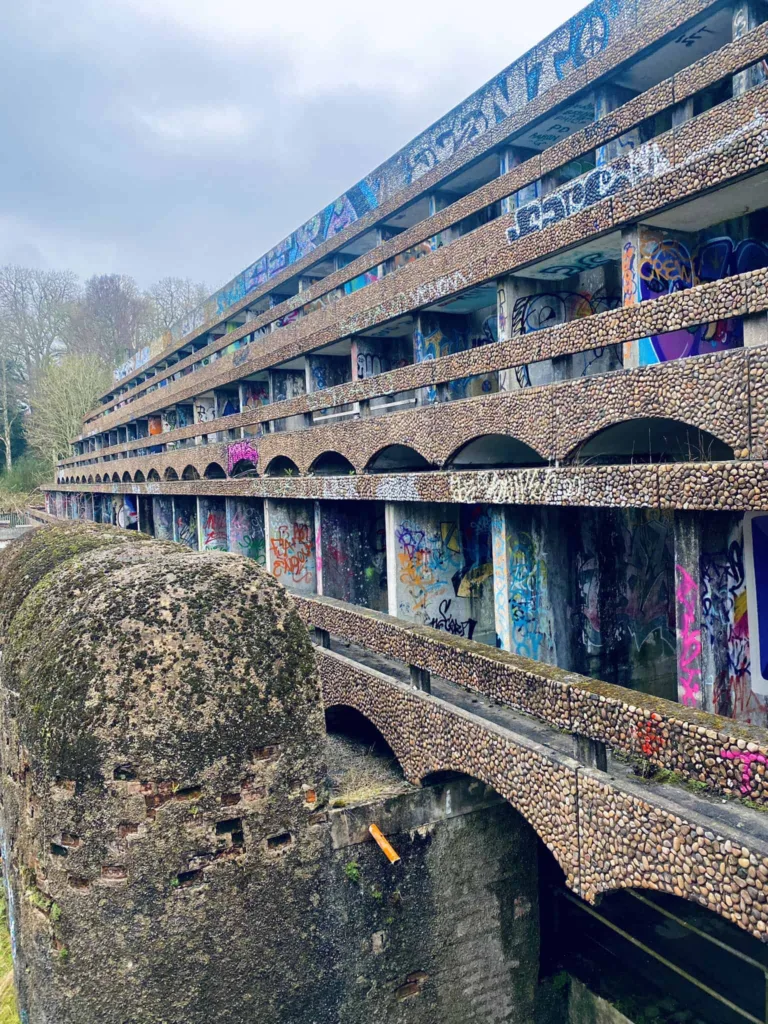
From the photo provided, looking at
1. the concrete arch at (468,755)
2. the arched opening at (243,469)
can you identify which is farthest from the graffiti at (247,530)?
the concrete arch at (468,755)

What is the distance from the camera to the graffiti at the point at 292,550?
49.6 ft

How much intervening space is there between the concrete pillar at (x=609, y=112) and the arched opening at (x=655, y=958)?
8856 mm

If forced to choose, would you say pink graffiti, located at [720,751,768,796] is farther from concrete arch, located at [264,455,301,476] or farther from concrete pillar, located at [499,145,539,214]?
concrete arch, located at [264,455,301,476]

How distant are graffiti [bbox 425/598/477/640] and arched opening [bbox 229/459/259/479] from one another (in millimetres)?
7483

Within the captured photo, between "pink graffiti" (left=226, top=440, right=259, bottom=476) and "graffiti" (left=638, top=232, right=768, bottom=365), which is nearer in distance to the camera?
"graffiti" (left=638, top=232, right=768, bottom=365)

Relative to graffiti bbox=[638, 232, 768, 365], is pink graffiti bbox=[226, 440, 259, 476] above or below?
below

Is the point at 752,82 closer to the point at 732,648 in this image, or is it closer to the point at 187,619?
the point at 732,648

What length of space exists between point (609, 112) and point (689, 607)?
7.16m

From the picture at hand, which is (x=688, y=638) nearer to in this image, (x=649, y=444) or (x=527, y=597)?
(x=527, y=597)

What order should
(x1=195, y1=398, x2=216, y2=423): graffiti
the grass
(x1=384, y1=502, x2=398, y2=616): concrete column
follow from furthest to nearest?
(x1=195, y1=398, x2=216, y2=423): graffiti, (x1=384, y1=502, x2=398, y2=616): concrete column, the grass

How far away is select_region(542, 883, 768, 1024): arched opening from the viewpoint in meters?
6.86

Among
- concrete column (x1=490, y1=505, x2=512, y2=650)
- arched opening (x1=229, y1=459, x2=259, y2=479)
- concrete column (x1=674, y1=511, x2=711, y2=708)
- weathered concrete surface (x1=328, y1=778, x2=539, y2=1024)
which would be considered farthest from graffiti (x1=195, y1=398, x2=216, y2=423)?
concrete column (x1=674, y1=511, x2=711, y2=708)

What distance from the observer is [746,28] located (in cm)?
820

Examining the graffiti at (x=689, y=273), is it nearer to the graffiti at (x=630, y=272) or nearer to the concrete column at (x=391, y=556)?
the graffiti at (x=630, y=272)
